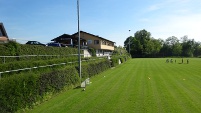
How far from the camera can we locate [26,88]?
39.6ft

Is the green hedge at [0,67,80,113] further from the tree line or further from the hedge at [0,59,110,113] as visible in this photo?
the tree line

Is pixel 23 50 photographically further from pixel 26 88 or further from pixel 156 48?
pixel 156 48

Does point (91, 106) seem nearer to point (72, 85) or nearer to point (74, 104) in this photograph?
point (74, 104)

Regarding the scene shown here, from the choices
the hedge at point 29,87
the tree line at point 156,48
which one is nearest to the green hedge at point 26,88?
the hedge at point 29,87

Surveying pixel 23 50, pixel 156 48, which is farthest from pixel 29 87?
pixel 156 48

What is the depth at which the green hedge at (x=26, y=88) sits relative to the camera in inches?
409

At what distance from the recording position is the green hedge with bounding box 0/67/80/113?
34.1 ft

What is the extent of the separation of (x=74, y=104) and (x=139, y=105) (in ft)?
12.0

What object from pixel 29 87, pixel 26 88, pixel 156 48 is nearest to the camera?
pixel 26 88

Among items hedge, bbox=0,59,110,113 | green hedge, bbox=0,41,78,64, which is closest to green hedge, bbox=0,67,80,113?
hedge, bbox=0,59,110,113

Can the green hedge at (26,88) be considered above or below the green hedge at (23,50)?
below

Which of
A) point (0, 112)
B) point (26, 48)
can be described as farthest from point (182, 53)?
point (0, 112)

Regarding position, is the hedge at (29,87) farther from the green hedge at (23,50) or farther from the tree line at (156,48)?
the tree line at (156,48)

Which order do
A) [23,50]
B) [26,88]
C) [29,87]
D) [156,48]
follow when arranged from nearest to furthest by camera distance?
[26,88]
[29,87]
[23,50]
[156,48]
